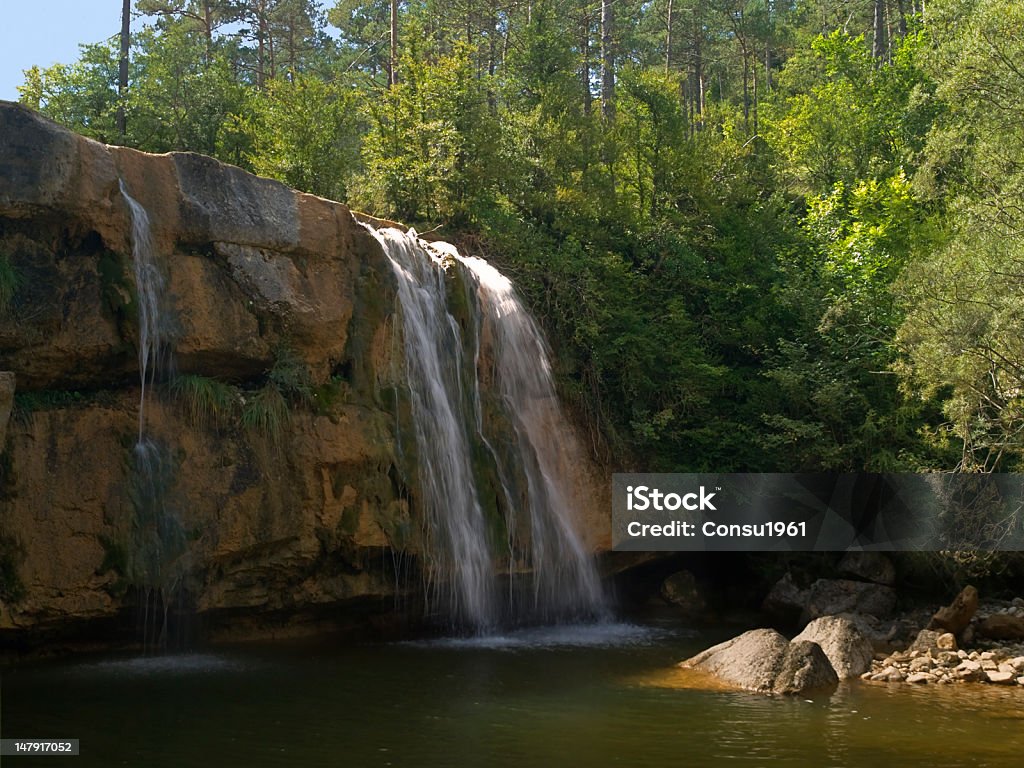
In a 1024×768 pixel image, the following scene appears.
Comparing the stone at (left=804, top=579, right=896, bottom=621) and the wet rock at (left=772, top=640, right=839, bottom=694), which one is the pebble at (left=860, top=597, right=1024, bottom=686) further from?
the stone at (left=804, top=579, right=896, bottom=621)

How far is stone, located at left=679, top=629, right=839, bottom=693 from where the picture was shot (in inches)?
450

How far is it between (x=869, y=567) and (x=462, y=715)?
916 centimetres

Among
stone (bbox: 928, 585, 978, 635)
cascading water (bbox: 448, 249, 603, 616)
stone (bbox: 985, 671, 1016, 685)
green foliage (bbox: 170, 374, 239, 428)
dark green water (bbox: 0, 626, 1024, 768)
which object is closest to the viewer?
dark green water (bbox: 0, 626, 1024, 768)

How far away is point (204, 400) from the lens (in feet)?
40.8

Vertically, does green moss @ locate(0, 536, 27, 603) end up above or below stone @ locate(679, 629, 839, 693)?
above

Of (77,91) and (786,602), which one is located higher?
(77,91)

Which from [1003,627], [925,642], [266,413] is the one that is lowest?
[925,642]

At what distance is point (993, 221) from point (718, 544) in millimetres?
6314

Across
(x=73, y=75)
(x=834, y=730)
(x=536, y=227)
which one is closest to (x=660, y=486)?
(x=536, y=227)

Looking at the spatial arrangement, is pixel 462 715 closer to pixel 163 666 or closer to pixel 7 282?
pixel 163 666

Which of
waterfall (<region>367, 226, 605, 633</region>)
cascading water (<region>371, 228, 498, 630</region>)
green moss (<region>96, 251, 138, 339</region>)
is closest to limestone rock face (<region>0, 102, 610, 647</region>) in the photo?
green moss (<region>96, 251, 138, 339</region>)

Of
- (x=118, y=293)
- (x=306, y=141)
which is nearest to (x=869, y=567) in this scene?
(x=118, y=293)

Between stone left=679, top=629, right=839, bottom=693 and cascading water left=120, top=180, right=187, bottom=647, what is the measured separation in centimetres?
610

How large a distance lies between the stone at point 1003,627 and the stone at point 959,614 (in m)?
0.24
